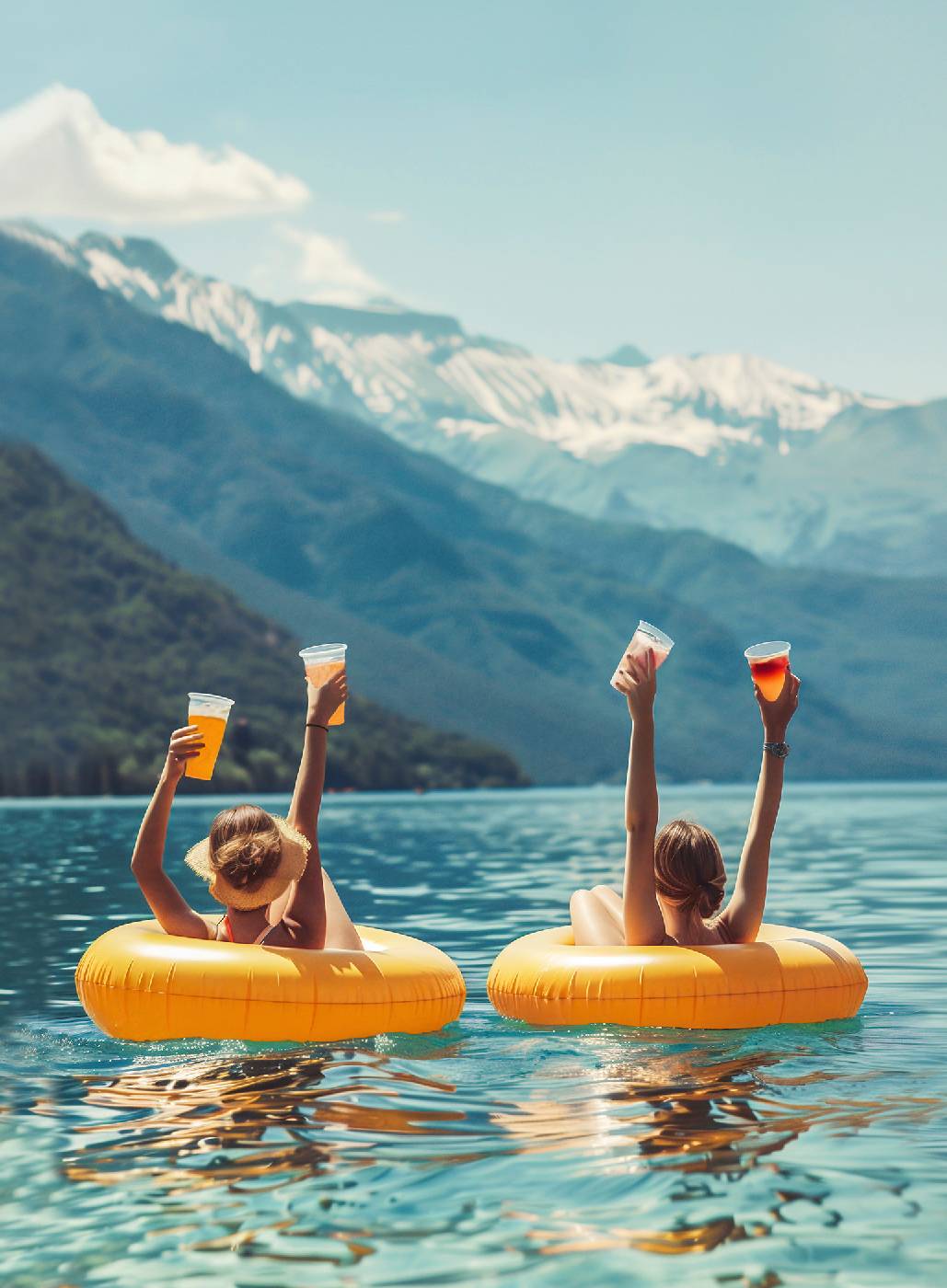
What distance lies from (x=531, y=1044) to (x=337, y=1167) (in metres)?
3.01

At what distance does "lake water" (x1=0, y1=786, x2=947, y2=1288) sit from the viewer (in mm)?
5332

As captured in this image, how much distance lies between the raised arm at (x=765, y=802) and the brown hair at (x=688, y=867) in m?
0.16

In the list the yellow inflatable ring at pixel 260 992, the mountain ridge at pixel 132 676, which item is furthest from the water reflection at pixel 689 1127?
the mountain ridge at pixel 132 676

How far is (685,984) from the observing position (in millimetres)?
9102

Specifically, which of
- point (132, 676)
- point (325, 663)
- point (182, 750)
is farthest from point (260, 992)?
point (132, 676)

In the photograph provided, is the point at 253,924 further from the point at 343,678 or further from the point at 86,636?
the point at 86,636

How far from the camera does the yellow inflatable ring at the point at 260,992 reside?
29.1ft

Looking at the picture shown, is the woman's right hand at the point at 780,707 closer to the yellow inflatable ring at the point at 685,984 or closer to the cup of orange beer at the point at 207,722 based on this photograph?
the yellow inflatable ring at the point at 685,984

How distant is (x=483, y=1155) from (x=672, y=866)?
275cm

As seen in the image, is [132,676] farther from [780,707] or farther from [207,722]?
[780,707]

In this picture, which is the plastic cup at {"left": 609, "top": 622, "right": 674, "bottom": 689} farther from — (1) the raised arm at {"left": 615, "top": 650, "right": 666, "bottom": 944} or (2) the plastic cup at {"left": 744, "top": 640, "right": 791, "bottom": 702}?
(2) the plastic cup at {"left": 744, "top": 640, "right": 791, "bottom": 702}

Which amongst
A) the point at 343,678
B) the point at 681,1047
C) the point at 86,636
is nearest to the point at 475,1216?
the point at 343,678

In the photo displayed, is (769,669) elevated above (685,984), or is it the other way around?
(769,669)

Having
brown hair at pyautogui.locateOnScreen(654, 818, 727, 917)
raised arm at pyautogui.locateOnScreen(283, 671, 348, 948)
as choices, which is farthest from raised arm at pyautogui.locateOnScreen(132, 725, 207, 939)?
brown hair at pyautogui.locateOnScreen(654, 818, 727, 917)
